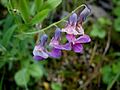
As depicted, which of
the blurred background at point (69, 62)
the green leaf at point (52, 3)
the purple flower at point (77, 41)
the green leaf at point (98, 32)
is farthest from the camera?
the green leaf at point (98, 32)

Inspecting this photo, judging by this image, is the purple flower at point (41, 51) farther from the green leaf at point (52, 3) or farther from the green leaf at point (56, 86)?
the green leaf at point (56, 86)

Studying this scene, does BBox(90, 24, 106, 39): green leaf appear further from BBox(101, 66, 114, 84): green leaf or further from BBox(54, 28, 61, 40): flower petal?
BBox(54, 28, 61, 40): flower petal

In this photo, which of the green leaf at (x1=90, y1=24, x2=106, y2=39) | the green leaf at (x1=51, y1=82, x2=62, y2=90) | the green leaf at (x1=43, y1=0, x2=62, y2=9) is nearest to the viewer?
the green leaf at (x1=43, y1=0, x2=62, y2=9)

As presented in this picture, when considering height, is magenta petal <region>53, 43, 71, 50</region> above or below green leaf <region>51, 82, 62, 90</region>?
above

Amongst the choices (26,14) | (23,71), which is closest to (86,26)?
(23,71)

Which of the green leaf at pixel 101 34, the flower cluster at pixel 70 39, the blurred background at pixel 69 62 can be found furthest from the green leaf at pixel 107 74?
the flower cluster at pixel 70 39

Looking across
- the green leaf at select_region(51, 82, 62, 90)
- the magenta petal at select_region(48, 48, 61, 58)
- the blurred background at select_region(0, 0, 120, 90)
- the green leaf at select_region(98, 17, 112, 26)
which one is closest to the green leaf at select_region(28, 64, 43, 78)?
the blurred background at select_region(0, 0, 120, 90)

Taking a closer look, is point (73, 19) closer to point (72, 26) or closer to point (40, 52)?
point (72, 26)
